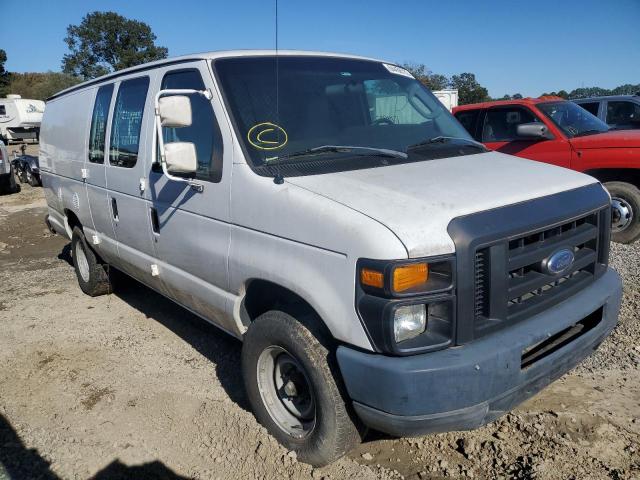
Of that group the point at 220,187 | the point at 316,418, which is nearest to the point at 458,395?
the point at 316,418

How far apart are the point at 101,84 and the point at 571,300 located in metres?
4.31

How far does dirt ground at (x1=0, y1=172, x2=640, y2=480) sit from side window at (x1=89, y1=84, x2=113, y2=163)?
1642mm

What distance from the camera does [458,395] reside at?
7.38ft

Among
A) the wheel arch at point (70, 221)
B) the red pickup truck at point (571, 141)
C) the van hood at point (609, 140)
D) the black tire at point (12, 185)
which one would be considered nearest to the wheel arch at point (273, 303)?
the wheel arch at point (70, 221)

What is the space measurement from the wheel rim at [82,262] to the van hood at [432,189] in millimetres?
3986

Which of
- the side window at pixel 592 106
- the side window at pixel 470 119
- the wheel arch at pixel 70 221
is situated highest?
the side window at pixel 592 106

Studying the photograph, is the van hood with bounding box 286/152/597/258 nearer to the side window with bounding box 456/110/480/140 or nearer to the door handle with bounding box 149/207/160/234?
the door handle with bounding box 149/207/160/234

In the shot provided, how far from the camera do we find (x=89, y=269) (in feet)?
18.8

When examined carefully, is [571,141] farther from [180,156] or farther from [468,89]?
[468,89]

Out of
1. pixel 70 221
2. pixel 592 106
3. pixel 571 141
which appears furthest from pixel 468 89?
pixel 70 221

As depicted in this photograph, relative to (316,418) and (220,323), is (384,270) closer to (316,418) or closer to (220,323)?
(316,418)

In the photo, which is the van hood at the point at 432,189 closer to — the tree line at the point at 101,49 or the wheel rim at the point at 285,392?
the wheel rim at the point at 285,392

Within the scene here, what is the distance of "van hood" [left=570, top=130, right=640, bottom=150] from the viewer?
22.0ft

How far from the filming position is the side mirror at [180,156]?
2959 millimetres
